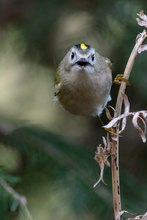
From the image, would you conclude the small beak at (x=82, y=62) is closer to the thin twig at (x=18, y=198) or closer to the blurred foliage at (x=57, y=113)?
the blurred foliage at (x=57, y=113)

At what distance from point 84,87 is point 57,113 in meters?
0.97

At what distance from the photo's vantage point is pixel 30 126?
2410mm

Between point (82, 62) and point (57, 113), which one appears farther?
point (57, 113)

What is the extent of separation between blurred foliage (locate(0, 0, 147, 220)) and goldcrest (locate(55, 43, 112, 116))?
20 cm

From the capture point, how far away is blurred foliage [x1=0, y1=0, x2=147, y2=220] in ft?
7.43

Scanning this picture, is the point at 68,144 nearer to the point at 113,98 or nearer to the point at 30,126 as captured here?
the point at 30,126

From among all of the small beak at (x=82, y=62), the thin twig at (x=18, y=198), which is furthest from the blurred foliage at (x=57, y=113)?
the small beak at (x=82, y=62)

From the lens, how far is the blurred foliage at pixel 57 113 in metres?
2.27

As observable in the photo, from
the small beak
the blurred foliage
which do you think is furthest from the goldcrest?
the blurred foliage

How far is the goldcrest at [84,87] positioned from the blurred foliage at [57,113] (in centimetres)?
20

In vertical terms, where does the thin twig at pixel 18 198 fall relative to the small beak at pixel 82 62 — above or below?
below

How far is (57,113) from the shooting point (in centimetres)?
317

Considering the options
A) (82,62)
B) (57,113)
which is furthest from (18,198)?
(57,113)

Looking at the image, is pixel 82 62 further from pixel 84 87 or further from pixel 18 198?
pixel 18 198
